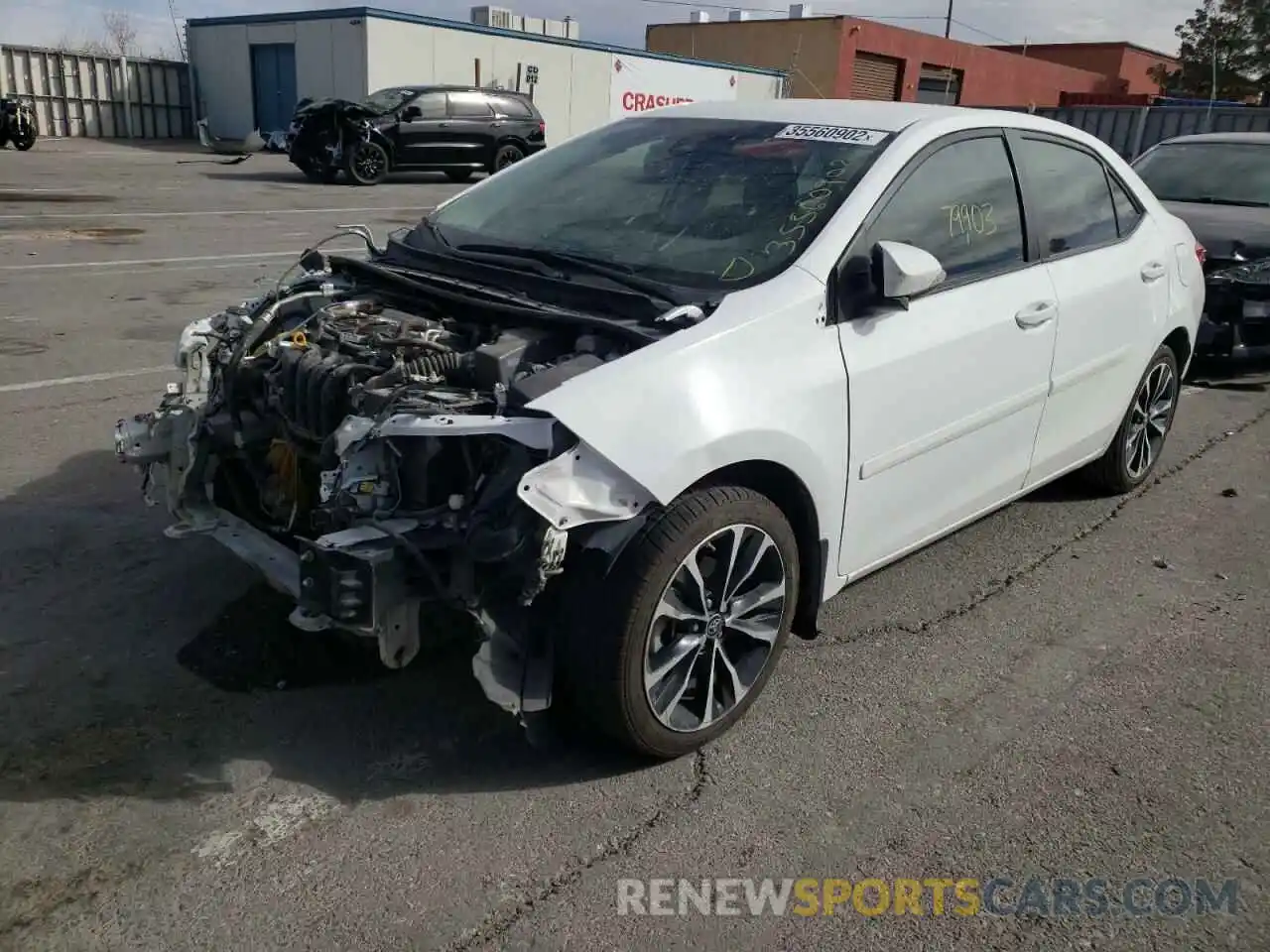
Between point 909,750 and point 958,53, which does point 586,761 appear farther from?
point 958,53

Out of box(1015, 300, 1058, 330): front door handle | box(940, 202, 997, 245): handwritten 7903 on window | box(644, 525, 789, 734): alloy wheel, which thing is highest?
box(940, 202, 997, 245): handwritten 7903 on window

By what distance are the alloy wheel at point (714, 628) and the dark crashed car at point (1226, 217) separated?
5.33 meters

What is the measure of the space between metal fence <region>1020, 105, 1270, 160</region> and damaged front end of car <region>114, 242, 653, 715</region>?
18.2 meters

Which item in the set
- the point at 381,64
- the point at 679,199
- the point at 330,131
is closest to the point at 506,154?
the point at 330,131

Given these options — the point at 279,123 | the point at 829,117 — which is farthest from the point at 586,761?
the point at 279,123

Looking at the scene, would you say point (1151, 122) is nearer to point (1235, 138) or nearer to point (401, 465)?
point (1235, 138)

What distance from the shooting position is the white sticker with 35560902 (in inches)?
145

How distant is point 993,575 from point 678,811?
6.82 feet

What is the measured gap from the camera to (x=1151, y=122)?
65.1 ft

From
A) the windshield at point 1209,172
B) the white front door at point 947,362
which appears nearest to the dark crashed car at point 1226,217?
the windshield at point 1209,172

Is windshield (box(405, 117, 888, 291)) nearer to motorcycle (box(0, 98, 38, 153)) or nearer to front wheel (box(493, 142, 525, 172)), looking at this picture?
front wheel (box(493, 142, 525, 172))

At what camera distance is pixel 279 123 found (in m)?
29.5

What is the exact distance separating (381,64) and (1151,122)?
698 inches

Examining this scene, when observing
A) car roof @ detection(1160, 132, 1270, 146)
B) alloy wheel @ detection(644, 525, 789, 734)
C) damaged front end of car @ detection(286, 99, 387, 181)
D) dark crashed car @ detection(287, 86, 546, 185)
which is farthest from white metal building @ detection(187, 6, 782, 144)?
alloy wheel @ detection(644, 525, 789, 734)
